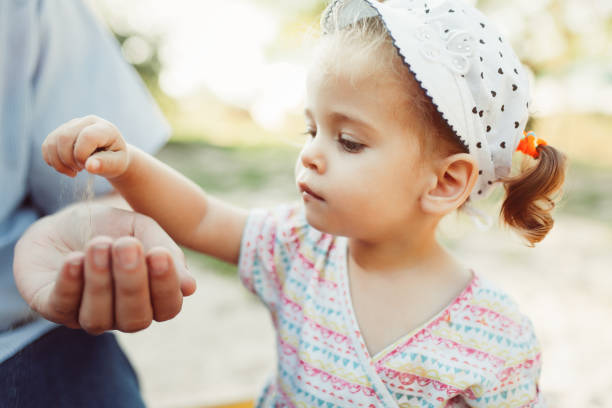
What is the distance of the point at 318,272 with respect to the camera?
1.18 metres

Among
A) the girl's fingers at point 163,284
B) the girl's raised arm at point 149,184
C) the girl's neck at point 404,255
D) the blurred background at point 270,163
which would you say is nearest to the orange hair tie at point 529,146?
the girl's neck at point 404,255

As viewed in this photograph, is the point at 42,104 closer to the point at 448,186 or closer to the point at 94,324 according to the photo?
the point at 94,324

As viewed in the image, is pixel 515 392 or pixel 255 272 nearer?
pixel 515 392

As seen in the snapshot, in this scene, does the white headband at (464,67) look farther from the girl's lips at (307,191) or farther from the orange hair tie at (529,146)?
the girl's lips at (307,191)

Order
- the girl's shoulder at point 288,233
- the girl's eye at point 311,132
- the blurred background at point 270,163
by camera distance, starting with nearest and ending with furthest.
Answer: the girl's eye at point 311,132
the girl's shoulder at point 288,233
the blurred background at point 270,163

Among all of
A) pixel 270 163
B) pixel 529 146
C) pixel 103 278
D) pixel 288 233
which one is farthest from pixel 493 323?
pixel 270 163

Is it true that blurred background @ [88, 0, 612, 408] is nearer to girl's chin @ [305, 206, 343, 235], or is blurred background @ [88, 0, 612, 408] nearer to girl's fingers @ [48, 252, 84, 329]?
girl's chin @ [305, 206, 343, 235]

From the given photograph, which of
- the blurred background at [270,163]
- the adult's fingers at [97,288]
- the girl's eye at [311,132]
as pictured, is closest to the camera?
the adult's fingers at [97,288]

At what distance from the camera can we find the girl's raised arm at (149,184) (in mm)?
839

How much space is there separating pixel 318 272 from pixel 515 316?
0.41 meters

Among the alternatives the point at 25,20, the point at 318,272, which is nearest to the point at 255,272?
the point at 318,272

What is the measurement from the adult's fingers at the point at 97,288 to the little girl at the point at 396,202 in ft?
0.65

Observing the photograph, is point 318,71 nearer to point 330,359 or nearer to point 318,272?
point 318,272

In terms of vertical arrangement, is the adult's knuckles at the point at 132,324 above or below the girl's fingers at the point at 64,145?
below
